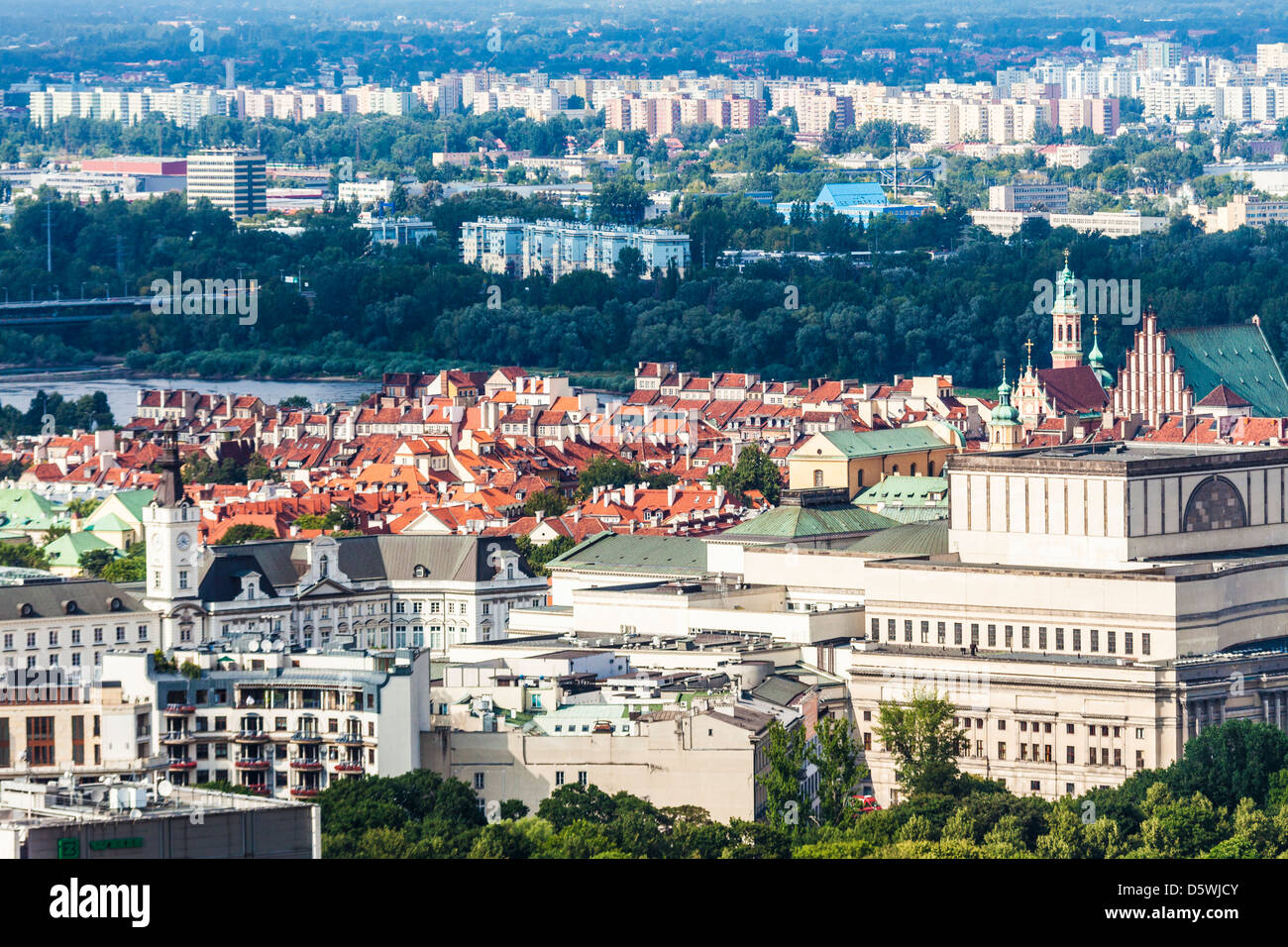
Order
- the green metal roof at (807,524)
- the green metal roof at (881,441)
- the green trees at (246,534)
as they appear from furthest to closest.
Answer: the green metal roof at (881,441) → the green trees at (246,534) → the green metal roof at (807,524)

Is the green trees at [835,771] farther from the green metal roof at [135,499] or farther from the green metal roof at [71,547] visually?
the green metal roof at [135,499]

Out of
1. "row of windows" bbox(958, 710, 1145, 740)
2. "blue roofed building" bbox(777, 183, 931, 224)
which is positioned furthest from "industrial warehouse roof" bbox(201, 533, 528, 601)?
"blue roofed building" bbox(777, 183, 931, 224)

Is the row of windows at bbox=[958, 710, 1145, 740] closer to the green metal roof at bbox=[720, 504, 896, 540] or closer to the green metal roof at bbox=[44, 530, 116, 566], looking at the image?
the green metal roof at bbox=[720, 504, 896, 540]

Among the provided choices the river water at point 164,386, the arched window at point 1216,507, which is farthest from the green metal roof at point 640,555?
the river water at point 164,386

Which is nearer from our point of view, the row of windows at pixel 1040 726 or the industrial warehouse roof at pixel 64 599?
the row of windows at pixel 1040 726

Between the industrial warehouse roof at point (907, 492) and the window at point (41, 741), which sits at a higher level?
the window at point (41, 741)
